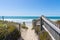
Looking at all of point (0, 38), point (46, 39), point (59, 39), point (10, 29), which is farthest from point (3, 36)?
point (59, 39)

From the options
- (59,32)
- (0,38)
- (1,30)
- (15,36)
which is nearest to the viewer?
(59,32)

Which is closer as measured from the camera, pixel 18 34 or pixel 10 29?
pixel 10 29

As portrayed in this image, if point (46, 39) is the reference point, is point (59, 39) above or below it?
above

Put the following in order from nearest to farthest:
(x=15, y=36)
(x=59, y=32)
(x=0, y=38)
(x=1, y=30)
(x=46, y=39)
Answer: (x=59, y=32), (x=46, y=39), (x=0, y=38), (x=1, y=30), (x=15, y=36)

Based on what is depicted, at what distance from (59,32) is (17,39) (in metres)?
3.66

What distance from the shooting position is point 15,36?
7.18 m

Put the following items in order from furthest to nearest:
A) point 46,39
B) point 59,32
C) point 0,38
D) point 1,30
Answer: point 1,30, point 0,38, point 46,39, point 59,32

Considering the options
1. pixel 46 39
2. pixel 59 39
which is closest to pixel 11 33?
pixel 46 39

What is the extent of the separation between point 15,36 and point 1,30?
0.84 metres

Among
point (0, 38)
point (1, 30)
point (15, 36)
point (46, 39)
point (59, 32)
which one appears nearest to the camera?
point (59, 32)

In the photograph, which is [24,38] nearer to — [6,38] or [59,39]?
[6,38]

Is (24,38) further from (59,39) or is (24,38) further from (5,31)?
(59,39)

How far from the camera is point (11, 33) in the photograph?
22.4 feet

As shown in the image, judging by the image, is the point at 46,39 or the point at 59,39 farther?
the point at 46,39
